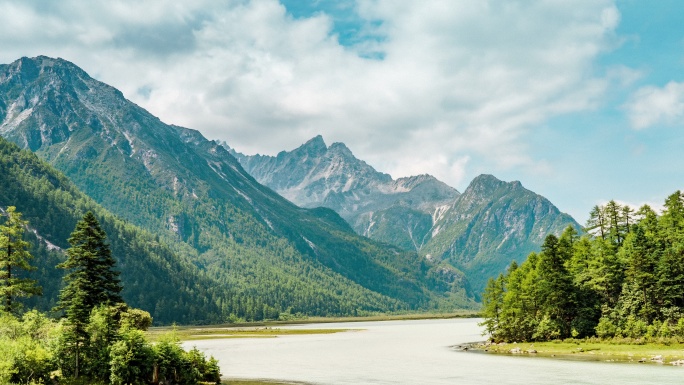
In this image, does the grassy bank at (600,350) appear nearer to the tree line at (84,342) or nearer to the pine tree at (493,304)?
the pine tree at (493,304)

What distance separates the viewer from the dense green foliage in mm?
97438

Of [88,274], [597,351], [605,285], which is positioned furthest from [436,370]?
[605,285]

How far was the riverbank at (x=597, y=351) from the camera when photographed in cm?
7894

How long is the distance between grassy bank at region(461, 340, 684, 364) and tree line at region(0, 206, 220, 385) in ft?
194

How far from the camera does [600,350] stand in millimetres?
91062

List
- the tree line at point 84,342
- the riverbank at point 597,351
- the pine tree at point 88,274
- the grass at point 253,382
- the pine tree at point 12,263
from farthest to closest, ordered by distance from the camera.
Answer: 1. the riverbank at point 597,351
2. the grass at point 253,382
3. the pine tree at point 88,274
4. the pine tree at point 12,263
5. the tree line at point 84,342

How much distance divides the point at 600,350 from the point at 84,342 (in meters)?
78.8

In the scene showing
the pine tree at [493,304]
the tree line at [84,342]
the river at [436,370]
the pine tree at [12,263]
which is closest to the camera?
the tree line at [84,342]

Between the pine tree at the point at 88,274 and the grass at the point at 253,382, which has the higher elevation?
the pine tree at the point at 88,274

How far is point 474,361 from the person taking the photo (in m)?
86.2

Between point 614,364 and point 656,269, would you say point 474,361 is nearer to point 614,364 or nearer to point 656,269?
point 614,364

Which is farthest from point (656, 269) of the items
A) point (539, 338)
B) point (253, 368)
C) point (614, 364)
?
point (253, 368)

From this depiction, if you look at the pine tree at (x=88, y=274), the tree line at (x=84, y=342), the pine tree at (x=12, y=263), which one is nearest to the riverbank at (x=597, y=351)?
the tree line at (x=84, y=342)

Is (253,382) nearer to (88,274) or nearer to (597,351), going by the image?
(88,274)
